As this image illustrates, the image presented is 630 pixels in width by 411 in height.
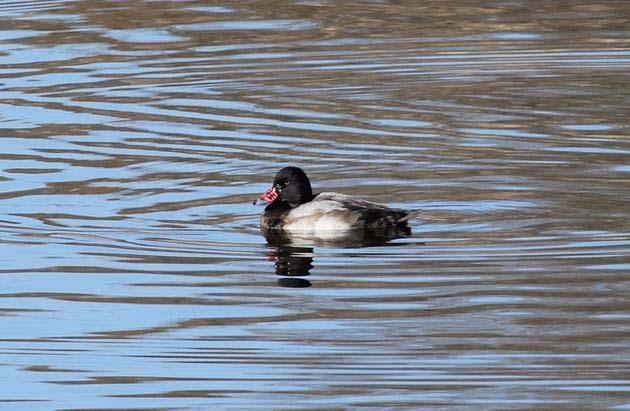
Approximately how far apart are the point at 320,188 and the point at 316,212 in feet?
4.80

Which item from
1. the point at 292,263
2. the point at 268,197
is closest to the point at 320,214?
the point at 268,197

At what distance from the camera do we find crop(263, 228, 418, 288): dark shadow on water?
11.1 meters

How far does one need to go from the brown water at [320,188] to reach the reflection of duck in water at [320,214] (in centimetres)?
19

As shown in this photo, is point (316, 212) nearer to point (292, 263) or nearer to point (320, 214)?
point (320, 214)

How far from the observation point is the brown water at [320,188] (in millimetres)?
8523

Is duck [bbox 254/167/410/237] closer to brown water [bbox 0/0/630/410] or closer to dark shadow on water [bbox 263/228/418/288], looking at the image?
dark shadow on water [bbox 263/228/418/288]

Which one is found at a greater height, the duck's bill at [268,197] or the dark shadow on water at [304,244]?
the duck's bill at [268,197]

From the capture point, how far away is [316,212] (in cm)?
1188

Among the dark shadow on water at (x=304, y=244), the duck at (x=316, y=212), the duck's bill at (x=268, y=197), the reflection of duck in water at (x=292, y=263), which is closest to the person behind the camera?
the reflection of duck in water at (x=292, y=263)

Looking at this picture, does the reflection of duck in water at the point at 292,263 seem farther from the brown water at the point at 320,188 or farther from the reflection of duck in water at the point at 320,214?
the reflection of duck in water at the point at 320,214

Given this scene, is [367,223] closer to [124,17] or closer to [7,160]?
[7,160]

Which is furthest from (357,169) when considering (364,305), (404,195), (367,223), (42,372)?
(42,372)

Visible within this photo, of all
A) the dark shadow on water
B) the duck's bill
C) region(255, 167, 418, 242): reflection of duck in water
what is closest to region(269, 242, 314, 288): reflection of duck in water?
the dark shadow on water

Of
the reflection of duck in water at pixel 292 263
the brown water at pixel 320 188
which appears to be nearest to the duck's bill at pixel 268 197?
the brown water at pixel 320 188
